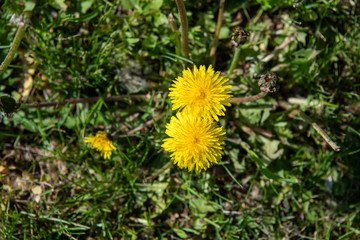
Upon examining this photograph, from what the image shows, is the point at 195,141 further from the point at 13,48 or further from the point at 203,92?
the point at 13,48

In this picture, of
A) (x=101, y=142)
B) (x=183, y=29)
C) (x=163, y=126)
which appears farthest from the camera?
(x=163, y=126)

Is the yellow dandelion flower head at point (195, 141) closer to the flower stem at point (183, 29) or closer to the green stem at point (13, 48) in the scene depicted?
the flower stem at point (183, 29)

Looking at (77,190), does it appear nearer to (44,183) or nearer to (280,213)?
(44,183)

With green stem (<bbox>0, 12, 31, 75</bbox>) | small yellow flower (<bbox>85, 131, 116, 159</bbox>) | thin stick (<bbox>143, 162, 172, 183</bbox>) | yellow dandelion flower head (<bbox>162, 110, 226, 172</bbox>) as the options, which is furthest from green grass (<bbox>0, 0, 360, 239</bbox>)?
yellow dandelion flower head (<bbox>162, 110, 226, 172</bbox>)

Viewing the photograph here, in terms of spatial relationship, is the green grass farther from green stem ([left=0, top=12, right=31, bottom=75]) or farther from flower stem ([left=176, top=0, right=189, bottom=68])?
green stem ([left=0, top=12, right=31, bottom=75])

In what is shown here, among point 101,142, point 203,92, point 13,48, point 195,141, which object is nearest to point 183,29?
point 203,92

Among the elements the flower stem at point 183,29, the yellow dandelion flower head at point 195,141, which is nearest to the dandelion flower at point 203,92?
the yellow dandelion flower head at point 195,141
